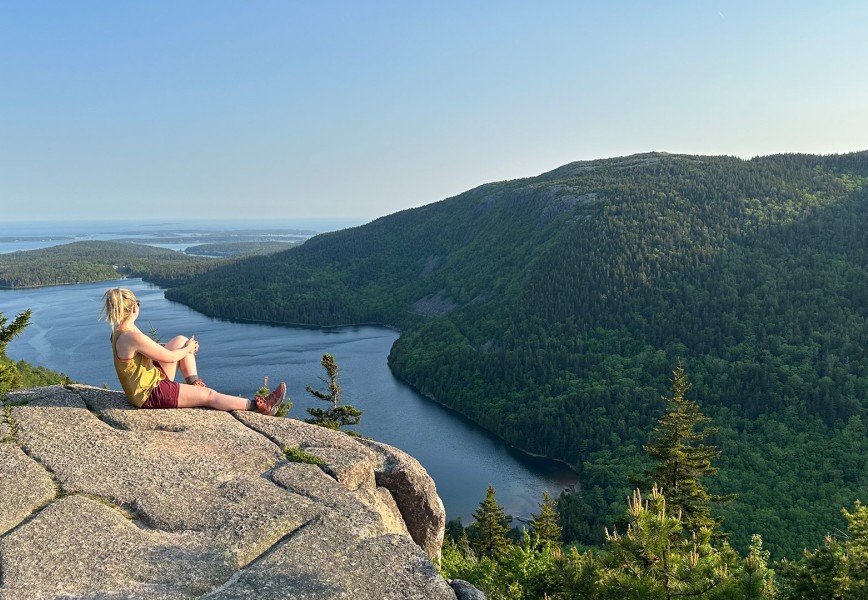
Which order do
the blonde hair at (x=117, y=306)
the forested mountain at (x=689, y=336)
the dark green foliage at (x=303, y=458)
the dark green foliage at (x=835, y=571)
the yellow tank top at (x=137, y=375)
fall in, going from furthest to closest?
1. the forested mountain at (x=689, y=336)
2. the dark green foliage at (x=835, y=571)
3. the yellow tank top at (x=137, y=375)
4. the blonde hair at (x=117, y=306)
5. the dark green foliage at (x=303, y=458)

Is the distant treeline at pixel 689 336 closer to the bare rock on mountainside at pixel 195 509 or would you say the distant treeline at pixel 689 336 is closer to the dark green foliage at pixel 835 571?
the dark green foliage at pixel 835 571

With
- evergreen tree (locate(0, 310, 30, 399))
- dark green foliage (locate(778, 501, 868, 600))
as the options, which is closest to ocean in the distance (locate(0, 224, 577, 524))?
evergreen tree (locate(0, 310, 30, 399))

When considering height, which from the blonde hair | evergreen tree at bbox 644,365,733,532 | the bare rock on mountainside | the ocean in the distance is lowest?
the ocean in the distance

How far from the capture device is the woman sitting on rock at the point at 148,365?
1280 centimetres

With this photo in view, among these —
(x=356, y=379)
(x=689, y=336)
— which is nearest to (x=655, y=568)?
(x=689, y=336)

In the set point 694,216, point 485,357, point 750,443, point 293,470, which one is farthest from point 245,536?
point 694,216

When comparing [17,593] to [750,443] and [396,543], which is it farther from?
[750,443]

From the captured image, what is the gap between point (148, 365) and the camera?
13430mm

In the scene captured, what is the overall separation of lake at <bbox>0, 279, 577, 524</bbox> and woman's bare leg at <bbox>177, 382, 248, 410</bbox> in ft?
210

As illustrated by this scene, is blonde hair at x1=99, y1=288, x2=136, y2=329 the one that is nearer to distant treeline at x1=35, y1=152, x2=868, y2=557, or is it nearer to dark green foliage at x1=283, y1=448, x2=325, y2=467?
dark green foliage at x1=283, y1=448, x2=325, y2=467

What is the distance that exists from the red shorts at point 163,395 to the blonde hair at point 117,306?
154cm

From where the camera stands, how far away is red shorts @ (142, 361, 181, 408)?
44.7ft

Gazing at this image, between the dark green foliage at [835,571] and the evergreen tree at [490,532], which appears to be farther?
the evergreen tree at [490,532]

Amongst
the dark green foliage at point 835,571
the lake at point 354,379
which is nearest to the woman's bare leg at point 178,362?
the dark green foliage at point 835,571
